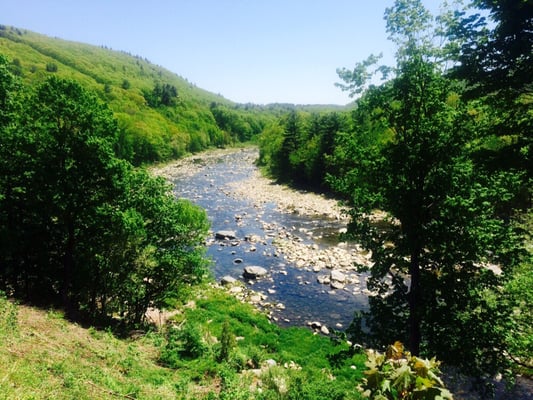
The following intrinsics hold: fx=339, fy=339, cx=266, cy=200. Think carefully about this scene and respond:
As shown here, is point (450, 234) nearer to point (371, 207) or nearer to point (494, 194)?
point (494, 194)

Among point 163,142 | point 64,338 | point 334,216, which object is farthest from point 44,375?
point 163,142

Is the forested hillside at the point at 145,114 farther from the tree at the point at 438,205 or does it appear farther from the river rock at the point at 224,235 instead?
the tree at the point at 438,205

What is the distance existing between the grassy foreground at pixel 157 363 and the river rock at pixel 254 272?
8.15 metres

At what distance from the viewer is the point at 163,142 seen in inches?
3536

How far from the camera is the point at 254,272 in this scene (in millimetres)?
27344

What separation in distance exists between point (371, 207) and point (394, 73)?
4026 mm

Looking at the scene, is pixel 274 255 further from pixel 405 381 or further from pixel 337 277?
pixel 405 381

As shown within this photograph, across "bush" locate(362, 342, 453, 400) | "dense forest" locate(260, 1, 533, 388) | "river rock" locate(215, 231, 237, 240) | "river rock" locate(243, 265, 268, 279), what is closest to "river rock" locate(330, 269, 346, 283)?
"river rock" locate(243, 265, 268, 279)

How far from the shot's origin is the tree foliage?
46.4ft

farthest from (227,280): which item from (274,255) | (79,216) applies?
(79,216)

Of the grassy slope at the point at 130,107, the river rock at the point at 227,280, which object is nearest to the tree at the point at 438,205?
the river rock at the point at 227,280

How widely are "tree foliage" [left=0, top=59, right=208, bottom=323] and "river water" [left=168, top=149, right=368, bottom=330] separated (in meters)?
8.87

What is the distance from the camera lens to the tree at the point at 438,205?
30.2 feet

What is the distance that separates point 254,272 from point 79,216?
1523 centimetres
